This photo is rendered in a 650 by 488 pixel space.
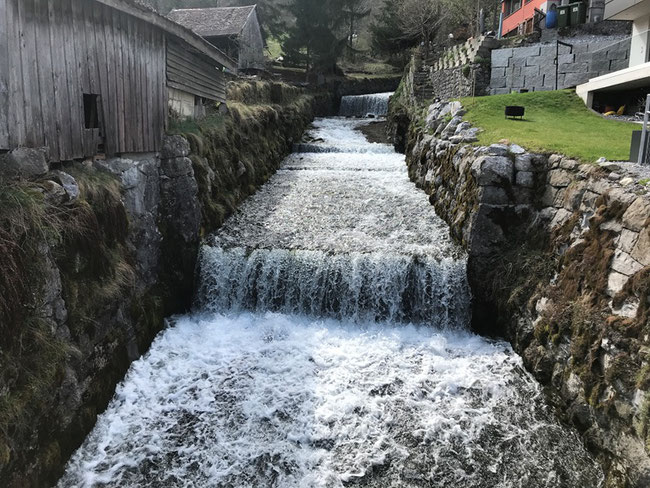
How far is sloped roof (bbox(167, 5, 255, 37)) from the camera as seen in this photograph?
2602 centimetres

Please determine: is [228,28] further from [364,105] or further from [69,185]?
[69,185]

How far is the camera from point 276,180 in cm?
1636

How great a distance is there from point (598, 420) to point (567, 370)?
0.94 m

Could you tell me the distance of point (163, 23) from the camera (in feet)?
28.9

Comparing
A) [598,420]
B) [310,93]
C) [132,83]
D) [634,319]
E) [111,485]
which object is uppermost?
[310,93]

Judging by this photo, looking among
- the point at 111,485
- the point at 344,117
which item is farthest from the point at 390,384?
the point at 344,117

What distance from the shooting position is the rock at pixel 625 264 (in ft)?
19.0

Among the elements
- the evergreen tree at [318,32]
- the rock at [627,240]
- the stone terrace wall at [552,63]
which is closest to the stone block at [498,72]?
the stone terrace wall at [552,63]

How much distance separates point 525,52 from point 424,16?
1388 cm

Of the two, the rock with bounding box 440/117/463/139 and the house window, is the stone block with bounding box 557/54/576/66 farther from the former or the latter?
the house window

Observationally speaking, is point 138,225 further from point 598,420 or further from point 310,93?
point 310,93

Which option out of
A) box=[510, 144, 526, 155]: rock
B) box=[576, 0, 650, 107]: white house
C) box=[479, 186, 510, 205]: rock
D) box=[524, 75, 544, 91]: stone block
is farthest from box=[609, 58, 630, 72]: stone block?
box=[479, 186, 510, 205]: rock

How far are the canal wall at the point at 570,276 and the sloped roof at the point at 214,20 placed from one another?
19946mm

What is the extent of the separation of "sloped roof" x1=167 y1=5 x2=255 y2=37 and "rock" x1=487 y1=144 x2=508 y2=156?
20861mm
